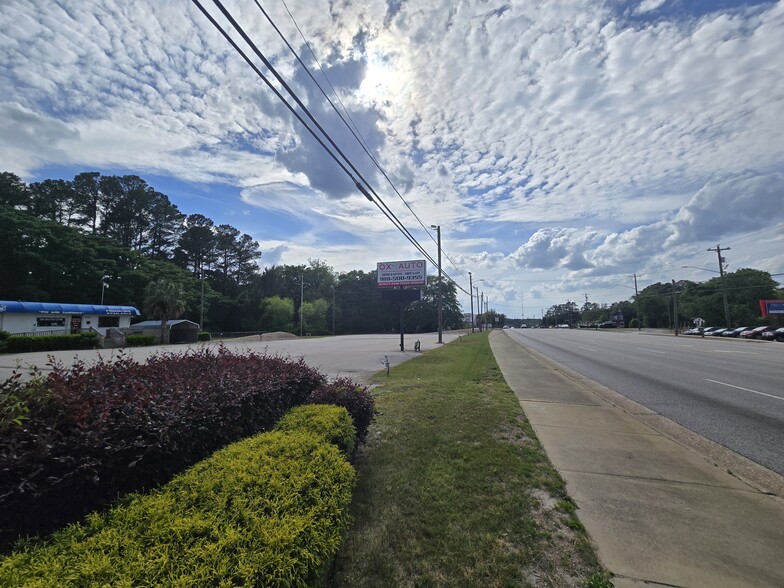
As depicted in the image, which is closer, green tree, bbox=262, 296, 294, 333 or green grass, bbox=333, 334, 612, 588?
green grass, bbox=333, 334, 612, 588

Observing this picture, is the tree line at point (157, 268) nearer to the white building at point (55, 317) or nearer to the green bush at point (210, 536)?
the white building at point (55, 317)

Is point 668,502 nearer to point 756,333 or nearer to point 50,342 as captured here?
point 50,342

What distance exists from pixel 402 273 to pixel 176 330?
87.9ft

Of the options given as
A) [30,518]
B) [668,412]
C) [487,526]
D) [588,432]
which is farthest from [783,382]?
[30,518]

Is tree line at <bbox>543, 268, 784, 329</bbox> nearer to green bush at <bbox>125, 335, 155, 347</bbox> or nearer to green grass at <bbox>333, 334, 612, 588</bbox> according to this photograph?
green grass at <bbox>333, 334, 612, 588</bbox>

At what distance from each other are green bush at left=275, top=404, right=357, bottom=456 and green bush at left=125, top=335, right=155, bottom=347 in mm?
36343

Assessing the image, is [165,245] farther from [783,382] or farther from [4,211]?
[783,382]

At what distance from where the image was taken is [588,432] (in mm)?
6234

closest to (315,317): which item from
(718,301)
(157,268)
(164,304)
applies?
(157,268)

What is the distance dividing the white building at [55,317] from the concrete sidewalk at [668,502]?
40.9 m

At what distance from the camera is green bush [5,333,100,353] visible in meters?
25.2

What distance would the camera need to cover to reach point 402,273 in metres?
36.9

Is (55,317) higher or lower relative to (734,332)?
higher

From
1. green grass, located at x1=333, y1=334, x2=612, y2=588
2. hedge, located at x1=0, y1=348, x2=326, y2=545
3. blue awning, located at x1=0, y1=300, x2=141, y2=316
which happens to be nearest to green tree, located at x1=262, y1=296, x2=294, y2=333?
blue awning, located at x1=0, y1=300, x2=141, y2=316
